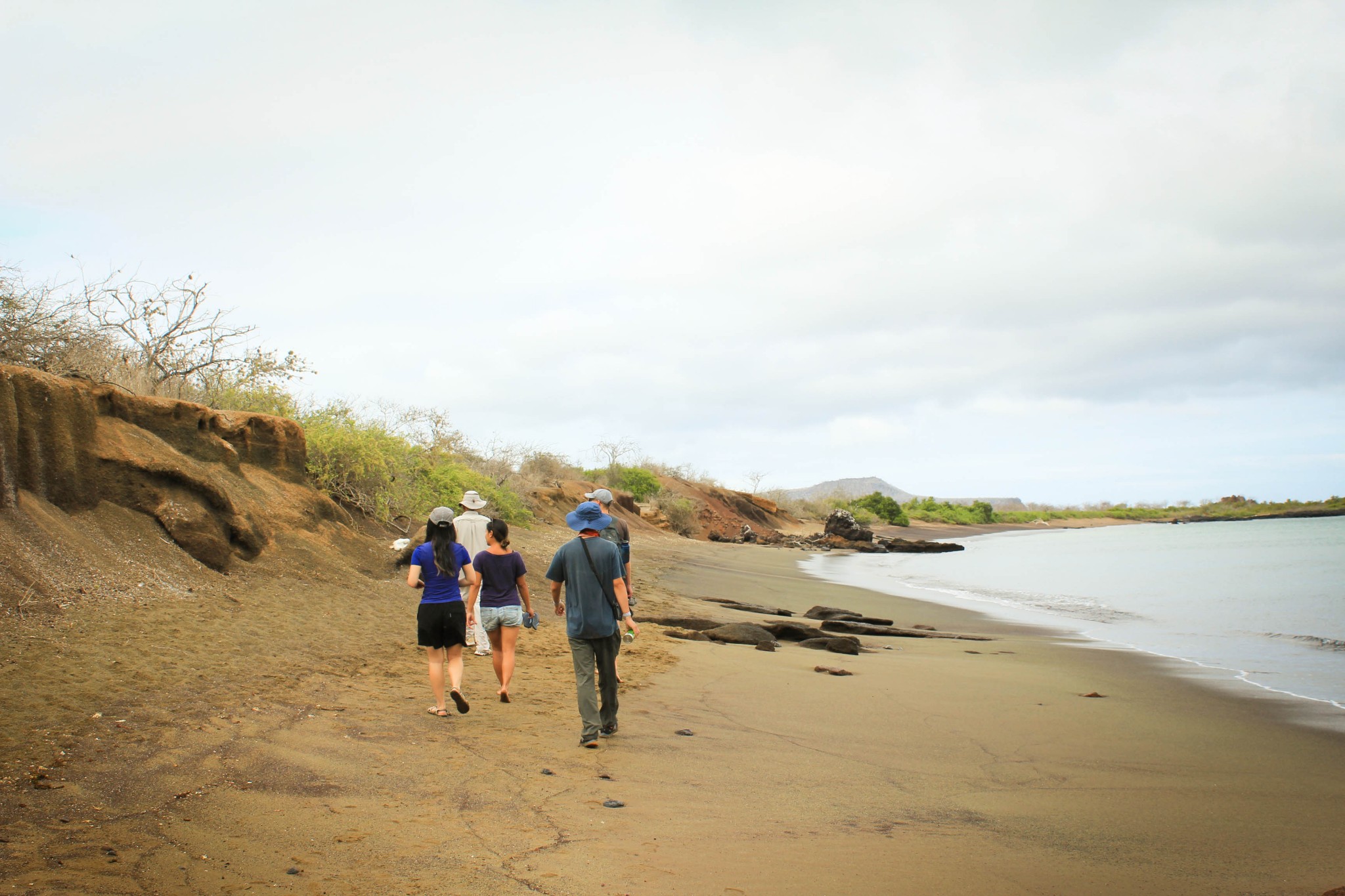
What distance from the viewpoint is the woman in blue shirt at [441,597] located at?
22.5 feet

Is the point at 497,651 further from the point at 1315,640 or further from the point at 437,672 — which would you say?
the point at 1315,640

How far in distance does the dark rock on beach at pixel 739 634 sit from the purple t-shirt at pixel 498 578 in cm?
478

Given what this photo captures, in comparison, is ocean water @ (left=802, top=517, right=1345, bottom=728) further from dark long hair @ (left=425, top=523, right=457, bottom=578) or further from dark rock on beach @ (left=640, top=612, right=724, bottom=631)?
dark long hair @ (left=425, top=523, right=457, bottom=578)

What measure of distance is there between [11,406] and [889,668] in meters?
10.1

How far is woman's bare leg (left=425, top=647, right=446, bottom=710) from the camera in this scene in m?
6.65

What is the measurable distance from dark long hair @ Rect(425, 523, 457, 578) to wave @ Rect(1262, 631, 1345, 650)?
1301 cm

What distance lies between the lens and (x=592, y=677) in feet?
20.5

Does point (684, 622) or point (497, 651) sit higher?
point (497, 651)

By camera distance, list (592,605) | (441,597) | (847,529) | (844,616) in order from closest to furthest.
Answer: (592,605) < (441,597) < (844,616) < (847,529)

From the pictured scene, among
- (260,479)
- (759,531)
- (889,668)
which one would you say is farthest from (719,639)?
(759,531)

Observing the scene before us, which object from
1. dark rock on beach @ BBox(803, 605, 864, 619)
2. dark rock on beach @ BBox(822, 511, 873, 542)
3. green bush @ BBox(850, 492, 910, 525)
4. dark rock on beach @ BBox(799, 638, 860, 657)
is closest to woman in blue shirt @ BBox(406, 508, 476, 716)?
dark rock on beach @ BBox(799, 638, 860, 657)

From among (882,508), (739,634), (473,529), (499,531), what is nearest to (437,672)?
(499,531)

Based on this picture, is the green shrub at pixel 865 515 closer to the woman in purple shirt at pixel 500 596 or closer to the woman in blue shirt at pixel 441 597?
the woman in purple shirt at pixel 500 596

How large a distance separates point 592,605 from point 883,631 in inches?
310
